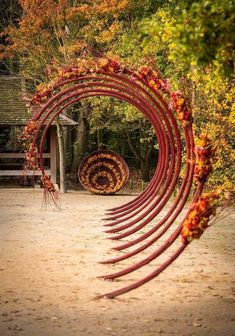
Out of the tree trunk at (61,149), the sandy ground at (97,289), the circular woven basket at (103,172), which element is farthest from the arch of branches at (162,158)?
the tree trunk at (61,149)

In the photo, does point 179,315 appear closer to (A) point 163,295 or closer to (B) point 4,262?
(A) point 163,295

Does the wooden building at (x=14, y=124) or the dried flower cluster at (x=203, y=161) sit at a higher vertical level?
the wooden building at (x=14, y=124)

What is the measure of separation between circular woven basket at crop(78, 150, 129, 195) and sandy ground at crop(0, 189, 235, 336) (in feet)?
31.7

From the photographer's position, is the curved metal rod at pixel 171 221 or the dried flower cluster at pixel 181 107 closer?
the dried flower cluster at pixel 181 107

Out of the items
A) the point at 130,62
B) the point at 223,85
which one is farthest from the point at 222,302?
the point at 130,62

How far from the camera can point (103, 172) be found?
22.6m

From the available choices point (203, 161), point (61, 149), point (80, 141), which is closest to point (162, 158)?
point (203, 161)

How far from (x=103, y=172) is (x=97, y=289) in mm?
15130

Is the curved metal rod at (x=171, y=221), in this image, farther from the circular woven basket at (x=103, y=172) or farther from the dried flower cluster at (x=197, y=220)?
the circular woven basket at (x=103, y=172)

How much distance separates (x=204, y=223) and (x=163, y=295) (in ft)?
4.26

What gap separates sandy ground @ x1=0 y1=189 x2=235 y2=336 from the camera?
6051 millimetres

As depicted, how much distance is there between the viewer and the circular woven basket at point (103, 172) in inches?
888

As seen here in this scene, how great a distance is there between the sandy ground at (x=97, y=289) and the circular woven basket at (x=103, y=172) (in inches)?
381

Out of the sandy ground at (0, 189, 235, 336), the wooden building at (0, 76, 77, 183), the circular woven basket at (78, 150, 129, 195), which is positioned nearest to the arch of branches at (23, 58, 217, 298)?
the sandy ground at (0, 189, 235, 336)
